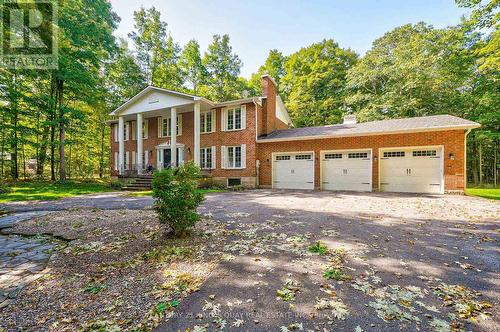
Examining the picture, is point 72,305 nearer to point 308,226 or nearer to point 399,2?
point 308,226

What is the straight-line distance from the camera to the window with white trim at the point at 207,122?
53.2 feet

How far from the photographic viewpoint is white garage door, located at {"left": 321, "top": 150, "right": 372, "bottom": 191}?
12266 millimetres

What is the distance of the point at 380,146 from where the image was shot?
11859mm

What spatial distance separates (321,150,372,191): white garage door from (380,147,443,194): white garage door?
78 cm

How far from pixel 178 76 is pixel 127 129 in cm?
975

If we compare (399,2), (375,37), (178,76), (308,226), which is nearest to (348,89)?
(375,37)

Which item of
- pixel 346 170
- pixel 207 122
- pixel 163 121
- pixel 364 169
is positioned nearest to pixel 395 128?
pixel 364 169

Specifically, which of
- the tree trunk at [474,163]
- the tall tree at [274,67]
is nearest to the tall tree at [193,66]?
the tall tree at [274,67]

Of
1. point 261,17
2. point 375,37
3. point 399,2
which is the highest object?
point 375,37

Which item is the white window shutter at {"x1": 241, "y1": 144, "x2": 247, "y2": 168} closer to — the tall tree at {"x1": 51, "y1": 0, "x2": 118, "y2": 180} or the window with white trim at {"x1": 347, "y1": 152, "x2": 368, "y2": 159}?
the window with white trim at {"x1": 347, "y1": 152, "x2": 368, "y2": 159}

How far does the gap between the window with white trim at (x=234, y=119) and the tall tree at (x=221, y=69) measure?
497 inches

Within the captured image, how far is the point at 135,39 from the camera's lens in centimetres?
2325

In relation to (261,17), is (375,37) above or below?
above

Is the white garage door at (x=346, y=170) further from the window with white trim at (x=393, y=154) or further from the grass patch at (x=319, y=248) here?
the grass patch at (x=319, y=248)
